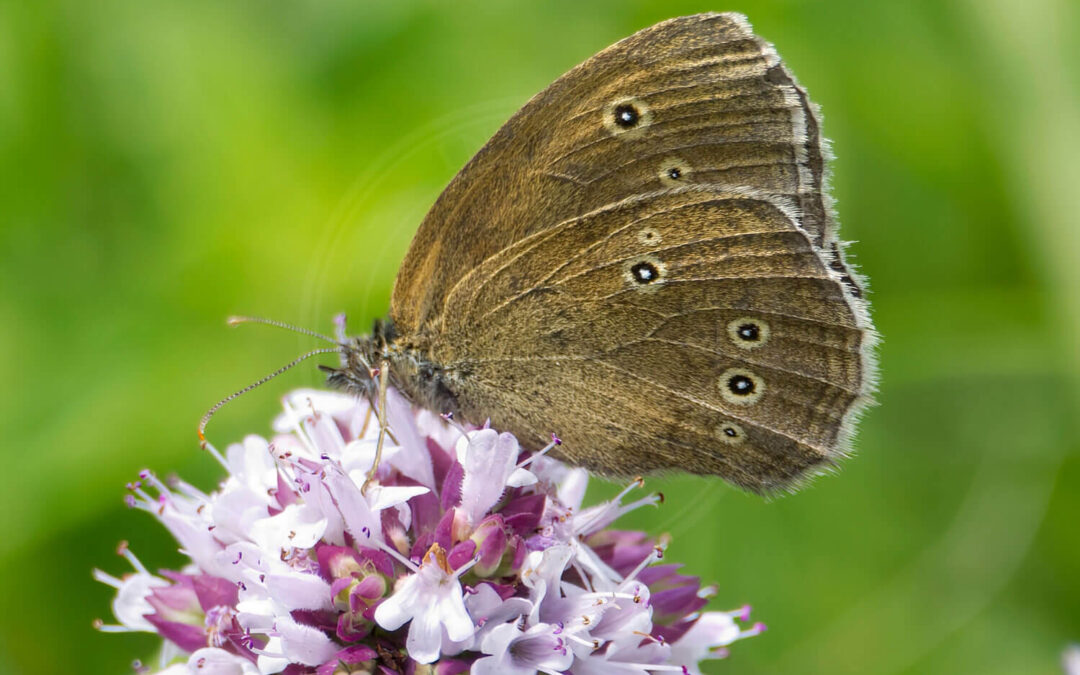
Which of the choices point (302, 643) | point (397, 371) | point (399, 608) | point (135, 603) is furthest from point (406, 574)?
point (135, 603)

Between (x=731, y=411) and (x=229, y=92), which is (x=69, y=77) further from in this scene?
(x=731, y=411)

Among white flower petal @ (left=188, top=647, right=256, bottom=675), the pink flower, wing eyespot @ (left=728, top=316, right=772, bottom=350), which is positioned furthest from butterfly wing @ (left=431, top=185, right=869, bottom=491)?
white flower petal @ (left=188, top=647, right=256, bottom=675)

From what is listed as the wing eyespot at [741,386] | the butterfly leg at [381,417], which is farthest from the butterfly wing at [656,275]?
the butterfly leg at [381,417]

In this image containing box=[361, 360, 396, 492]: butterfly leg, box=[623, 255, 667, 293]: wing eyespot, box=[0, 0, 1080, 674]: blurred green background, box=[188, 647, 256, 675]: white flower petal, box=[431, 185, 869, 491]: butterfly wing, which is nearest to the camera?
box=[188, 647, 256, 675]: white flower petal

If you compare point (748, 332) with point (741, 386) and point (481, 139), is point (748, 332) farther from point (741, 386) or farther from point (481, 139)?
point (481, 139)

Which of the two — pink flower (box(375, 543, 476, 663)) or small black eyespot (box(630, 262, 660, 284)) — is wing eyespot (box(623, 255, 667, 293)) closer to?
small black eyespot (box(630, 262, 660, 284))

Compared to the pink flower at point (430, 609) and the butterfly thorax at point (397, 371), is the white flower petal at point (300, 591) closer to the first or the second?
the pink flower at point (430, 609)
